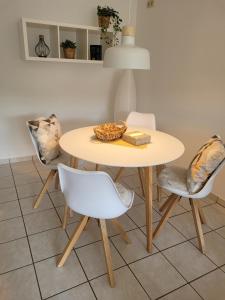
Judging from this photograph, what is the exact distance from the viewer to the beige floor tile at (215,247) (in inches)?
64.7

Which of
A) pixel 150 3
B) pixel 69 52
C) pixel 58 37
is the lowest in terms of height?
pixel 69 52

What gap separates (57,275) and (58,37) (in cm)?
242

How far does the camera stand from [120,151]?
5.50 feet

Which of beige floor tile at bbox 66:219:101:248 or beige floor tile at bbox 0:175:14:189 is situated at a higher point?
beige floor tile at bbox 0:175:14:189

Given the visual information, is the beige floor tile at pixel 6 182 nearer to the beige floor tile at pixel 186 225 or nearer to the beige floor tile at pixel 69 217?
the beige floor tile at pixel 69 217

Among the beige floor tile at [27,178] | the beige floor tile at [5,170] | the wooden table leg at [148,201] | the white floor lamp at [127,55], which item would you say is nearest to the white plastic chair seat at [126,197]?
the wooden table leg at [148,201]

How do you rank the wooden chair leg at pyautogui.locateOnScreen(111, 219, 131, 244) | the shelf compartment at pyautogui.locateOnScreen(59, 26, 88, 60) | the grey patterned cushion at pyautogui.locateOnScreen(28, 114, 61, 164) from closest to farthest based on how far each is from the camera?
the wooden chair leg at pyautogui.locateOnScreen(111, 219, 131, 244)
the grey patterned cushion at pyautogui.locateOnScreen(28, 114, 61, 164)
the shelf compartment at pyautogui.locateOnScreen(59, 26, 88, 60)

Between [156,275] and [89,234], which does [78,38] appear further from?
[156,275]

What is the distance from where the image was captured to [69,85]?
312 centimetres

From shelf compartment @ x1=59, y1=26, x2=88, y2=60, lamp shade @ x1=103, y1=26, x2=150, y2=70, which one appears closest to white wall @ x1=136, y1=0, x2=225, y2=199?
shelf compartment @ x1=59, y1=26, x2=88, y2=60

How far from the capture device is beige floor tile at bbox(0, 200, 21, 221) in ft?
6.64

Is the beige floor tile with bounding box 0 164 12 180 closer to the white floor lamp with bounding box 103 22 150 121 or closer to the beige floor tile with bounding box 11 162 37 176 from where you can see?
the beige floor tile with bounding box 11 162 37 176

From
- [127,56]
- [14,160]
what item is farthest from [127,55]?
[14,160]

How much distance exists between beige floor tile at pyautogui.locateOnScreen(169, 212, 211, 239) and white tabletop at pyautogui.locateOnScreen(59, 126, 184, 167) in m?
0.71
